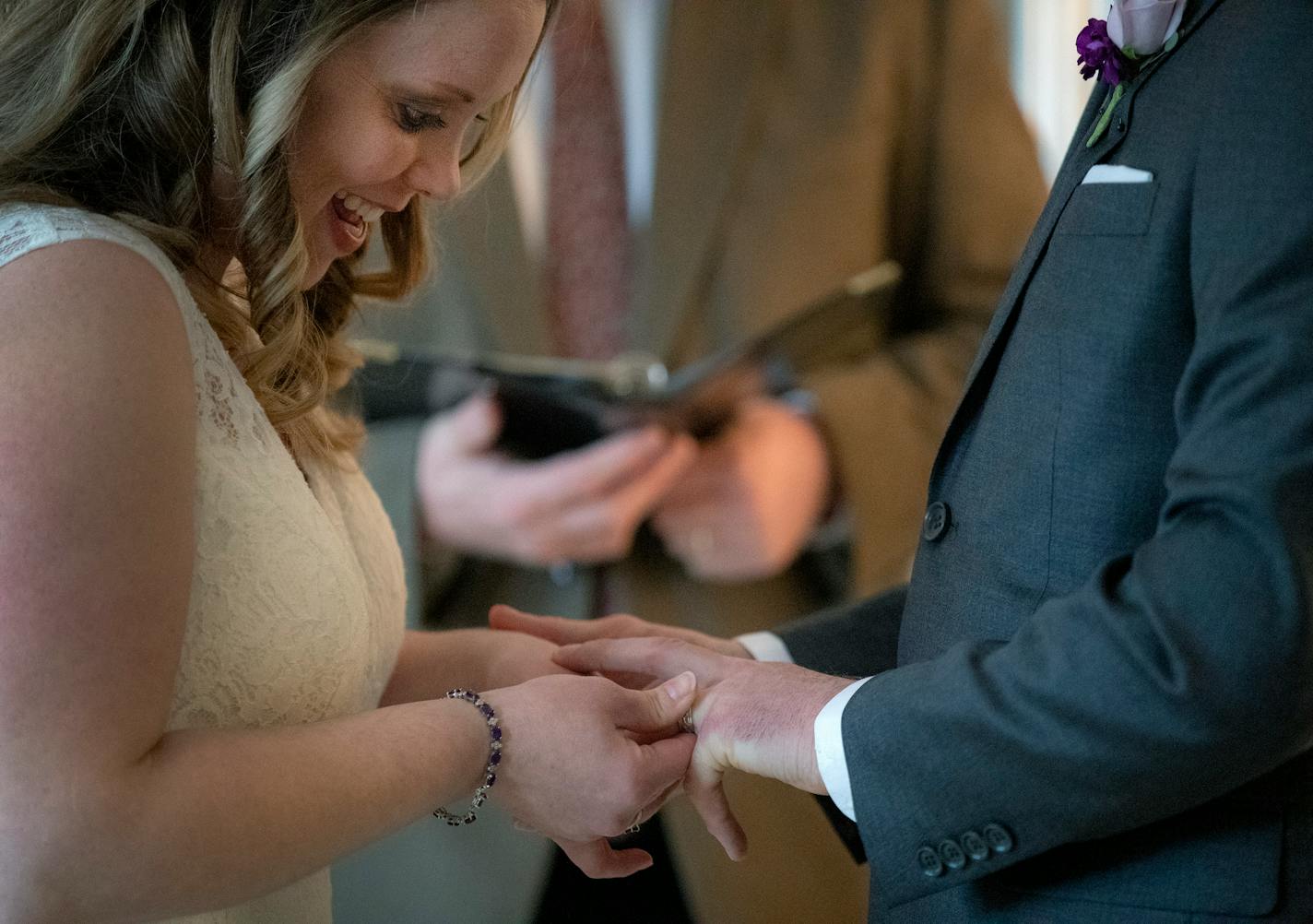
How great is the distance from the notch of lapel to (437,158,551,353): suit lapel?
18 cm

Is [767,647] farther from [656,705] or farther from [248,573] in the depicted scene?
[248,573]

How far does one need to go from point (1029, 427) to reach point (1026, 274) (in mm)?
123

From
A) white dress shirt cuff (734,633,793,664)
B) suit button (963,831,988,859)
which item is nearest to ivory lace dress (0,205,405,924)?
white dress shirt cuff (734,633,793,664)

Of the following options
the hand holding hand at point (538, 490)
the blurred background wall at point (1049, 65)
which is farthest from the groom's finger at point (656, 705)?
the blurred background wall at point (1049, 65)

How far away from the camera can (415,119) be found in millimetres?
1100

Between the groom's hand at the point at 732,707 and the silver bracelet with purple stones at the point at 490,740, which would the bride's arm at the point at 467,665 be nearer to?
the groom's hand at the point at 732,707

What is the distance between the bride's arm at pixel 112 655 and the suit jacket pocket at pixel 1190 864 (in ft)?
1.80

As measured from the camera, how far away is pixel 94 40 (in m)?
0.99

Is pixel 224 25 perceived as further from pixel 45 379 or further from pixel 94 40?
pixel 45 379

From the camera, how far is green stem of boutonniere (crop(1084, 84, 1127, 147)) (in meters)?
0.98

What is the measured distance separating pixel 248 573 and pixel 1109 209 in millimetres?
708

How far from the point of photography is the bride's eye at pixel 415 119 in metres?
1.09

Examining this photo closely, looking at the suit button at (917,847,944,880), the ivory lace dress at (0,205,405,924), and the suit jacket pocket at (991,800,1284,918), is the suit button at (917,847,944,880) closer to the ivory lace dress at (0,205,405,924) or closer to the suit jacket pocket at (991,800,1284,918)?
the suit jacket pocket at (991,800,1284,918)

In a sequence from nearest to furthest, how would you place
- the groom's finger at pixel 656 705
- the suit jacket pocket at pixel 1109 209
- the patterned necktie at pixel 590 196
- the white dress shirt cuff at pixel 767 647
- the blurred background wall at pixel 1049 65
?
the suit jacket pocket at pixel 1109 209
the groom's finger at pixel 656 705
the white dress shirt cuff at pixel 767 647
the patterned necktie at pixel 590 196
the blurred background wall at pixel 1049 65
